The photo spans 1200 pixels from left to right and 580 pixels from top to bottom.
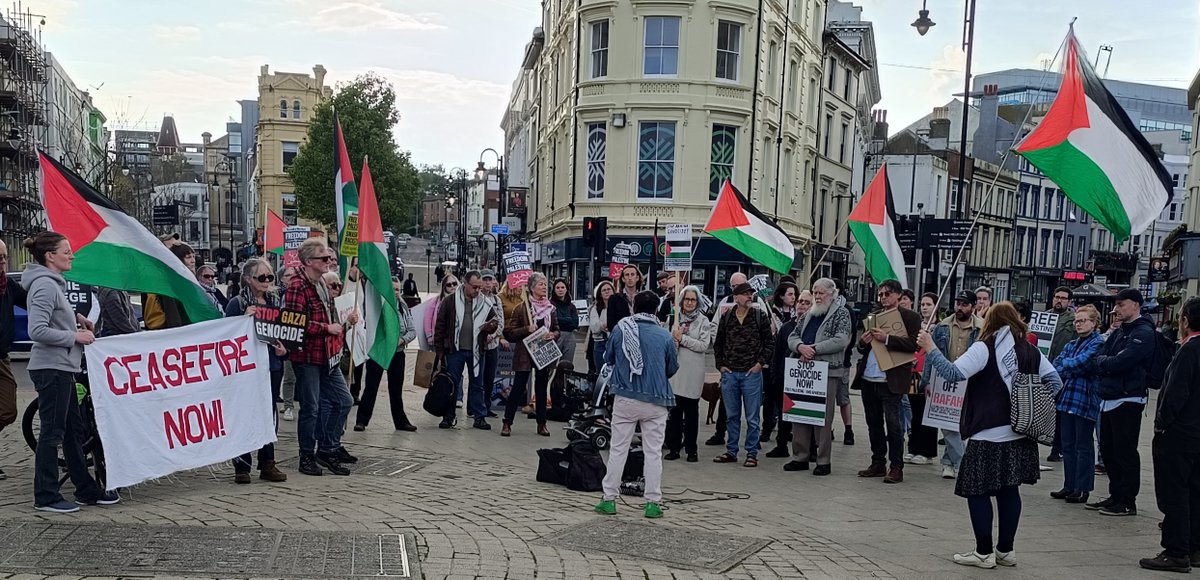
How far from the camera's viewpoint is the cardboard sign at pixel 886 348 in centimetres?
879

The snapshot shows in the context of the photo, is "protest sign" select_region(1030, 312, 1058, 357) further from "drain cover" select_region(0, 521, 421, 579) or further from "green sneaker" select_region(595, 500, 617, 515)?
"drain cover" select_region(0, 521, 421, 579)

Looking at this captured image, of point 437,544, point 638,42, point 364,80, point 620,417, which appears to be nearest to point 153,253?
point 437,544

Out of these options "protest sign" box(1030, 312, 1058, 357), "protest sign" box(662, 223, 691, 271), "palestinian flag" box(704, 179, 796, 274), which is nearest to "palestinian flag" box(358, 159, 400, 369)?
"protest sign" box(662, 223, 691, 271)

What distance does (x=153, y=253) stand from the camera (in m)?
7.10

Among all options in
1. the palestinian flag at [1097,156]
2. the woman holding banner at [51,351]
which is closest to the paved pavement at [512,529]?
the woman holding banner at [51,351]

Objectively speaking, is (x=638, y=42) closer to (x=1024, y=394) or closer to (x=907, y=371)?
(x=907, y=371)

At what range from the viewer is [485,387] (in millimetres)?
11398

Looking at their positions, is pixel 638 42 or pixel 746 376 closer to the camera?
pixel 746 376

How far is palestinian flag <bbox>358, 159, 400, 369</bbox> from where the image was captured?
8.53 m

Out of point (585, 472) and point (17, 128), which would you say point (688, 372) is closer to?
point (585, 472)

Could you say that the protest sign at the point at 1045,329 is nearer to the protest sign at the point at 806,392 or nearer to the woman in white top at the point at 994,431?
the protest sign at the point at 806,392

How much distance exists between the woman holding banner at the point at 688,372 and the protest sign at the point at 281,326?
366 cm

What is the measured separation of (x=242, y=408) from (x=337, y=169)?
2.35 metres

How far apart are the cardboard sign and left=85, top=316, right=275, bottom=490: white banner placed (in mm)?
5370
